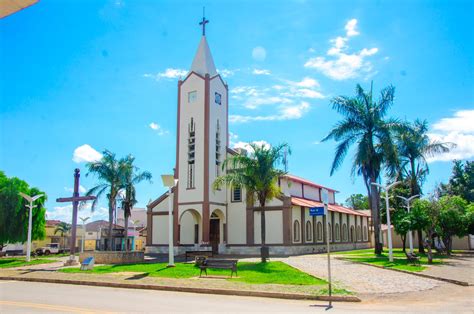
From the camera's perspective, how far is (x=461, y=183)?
181 ft

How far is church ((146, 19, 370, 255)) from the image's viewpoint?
37.1m

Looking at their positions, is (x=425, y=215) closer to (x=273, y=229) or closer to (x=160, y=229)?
(x=273, y=229)

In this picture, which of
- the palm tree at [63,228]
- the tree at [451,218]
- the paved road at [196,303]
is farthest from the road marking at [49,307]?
the palm tree at [63,228]

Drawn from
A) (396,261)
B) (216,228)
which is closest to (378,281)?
(396,261)

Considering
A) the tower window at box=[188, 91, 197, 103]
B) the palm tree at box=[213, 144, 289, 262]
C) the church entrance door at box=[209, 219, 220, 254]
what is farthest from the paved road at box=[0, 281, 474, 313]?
the tower window at box=[188, 91, 197, 103]

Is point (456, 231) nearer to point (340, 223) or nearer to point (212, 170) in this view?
point (340, 223)

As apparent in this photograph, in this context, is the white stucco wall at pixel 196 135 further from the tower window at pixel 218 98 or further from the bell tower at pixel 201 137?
the tower window at pixel 218 98

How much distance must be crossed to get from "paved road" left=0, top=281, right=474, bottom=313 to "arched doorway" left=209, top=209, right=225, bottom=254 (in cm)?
A: 2418

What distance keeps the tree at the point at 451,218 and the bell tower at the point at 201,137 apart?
1830cm

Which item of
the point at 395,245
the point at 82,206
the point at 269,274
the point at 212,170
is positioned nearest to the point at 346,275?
the point at 269,274

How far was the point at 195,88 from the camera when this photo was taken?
40.0 metres

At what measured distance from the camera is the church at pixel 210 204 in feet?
122

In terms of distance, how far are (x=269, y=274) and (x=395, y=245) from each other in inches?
1697

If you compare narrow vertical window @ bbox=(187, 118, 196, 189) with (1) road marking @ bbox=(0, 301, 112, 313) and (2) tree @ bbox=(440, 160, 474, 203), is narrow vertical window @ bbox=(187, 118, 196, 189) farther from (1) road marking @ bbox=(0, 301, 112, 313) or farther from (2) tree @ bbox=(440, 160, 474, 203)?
(2) tree @ bbox=(440, 160, 474, 203)
